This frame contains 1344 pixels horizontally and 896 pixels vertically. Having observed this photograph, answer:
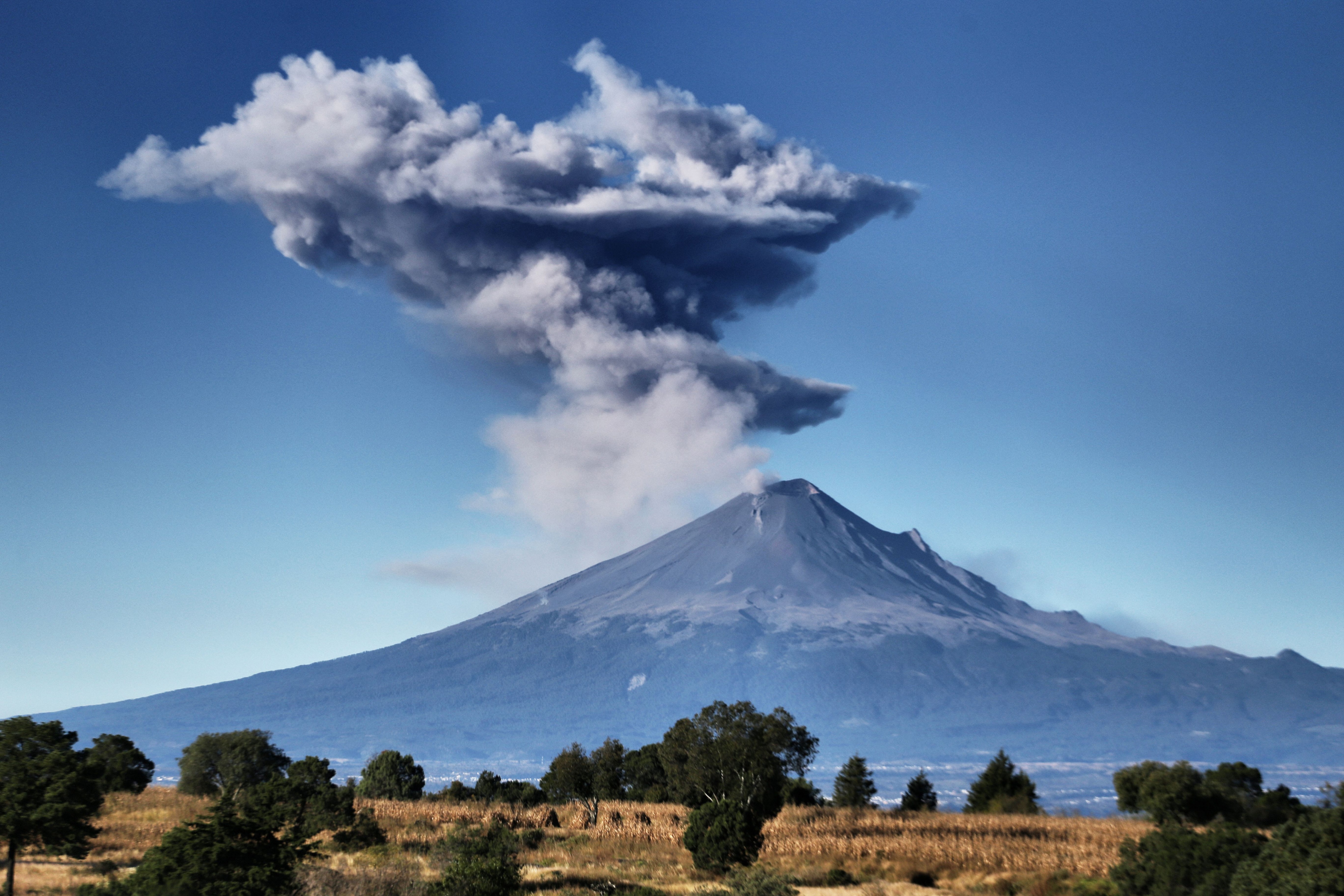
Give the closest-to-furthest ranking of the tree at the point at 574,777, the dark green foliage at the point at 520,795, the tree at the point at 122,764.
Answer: the tree at the point at 122,764
the dark green foliage at the point at 520,795
the tree at the point at 574,777

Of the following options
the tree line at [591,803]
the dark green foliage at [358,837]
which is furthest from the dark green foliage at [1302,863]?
the dark green foliage at [358,837]

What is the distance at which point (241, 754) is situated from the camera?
59.5m

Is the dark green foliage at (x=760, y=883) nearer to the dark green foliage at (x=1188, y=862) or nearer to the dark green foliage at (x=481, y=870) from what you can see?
the dark green foliage at (x=481, y=870)

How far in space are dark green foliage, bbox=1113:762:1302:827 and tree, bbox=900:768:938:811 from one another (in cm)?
1347

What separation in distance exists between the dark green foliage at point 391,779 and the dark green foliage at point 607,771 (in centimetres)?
1119

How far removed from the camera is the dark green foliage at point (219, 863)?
2088 cm

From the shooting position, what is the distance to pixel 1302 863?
20.1 meters

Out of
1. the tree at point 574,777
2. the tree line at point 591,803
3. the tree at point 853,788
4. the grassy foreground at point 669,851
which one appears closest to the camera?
the tree line at point 591,803

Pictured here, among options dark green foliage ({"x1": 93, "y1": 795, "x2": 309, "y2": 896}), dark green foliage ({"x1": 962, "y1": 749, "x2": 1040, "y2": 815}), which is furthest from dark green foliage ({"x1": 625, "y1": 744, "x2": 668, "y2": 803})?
dark green foliage ({"x1": 93, "y1": 795, "x2": 309, "y2": 896})

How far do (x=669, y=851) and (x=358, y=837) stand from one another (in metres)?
12.9

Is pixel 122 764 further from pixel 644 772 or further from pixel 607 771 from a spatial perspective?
pixel 644 772

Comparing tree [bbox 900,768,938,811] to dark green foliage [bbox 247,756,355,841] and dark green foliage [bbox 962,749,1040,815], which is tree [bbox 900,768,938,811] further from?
dark green foliage [bbox 247,756,355,841]

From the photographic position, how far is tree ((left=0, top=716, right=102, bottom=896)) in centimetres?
2545

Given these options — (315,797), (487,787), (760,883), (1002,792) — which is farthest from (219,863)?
(1002,792)
